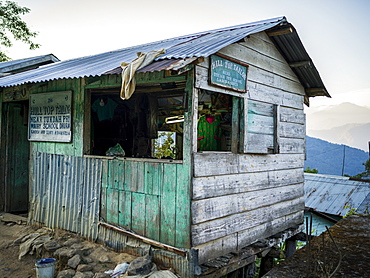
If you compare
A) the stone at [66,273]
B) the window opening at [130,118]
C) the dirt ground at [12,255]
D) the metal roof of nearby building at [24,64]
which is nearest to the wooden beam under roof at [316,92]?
the window opening at [130,118]

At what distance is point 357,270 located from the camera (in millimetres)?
2189

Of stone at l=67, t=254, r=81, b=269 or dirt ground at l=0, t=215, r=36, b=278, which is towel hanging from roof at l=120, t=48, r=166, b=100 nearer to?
stone at l=67, t=254, r=81, b=269

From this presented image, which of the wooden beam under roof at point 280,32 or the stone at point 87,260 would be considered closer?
the stone at point 87,260

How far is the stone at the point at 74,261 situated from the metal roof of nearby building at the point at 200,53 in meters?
2.75

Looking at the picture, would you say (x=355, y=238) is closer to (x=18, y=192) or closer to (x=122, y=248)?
(x=122, y=248)

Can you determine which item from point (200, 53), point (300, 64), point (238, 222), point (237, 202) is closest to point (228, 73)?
point (200, 53)

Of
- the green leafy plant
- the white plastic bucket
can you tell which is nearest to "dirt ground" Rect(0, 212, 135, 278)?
the white plastic bucket

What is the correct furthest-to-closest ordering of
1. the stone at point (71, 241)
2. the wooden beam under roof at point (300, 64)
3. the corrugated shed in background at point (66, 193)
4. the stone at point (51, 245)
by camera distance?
the wooden beam under roof at point (300, 64) → the corrugated shed in background at point (66, 193) → the stone at point (71, 241) → the stone at point (51, 245)

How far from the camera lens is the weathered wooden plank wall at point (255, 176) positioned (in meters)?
4.73

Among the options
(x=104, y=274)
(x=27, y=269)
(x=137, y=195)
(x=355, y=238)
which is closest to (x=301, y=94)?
(x=137, y=195)

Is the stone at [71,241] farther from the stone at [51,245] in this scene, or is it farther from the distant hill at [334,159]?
the distant hill at [334,159]

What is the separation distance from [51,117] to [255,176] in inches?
162

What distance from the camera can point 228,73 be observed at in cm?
511

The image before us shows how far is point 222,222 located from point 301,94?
4036mm
